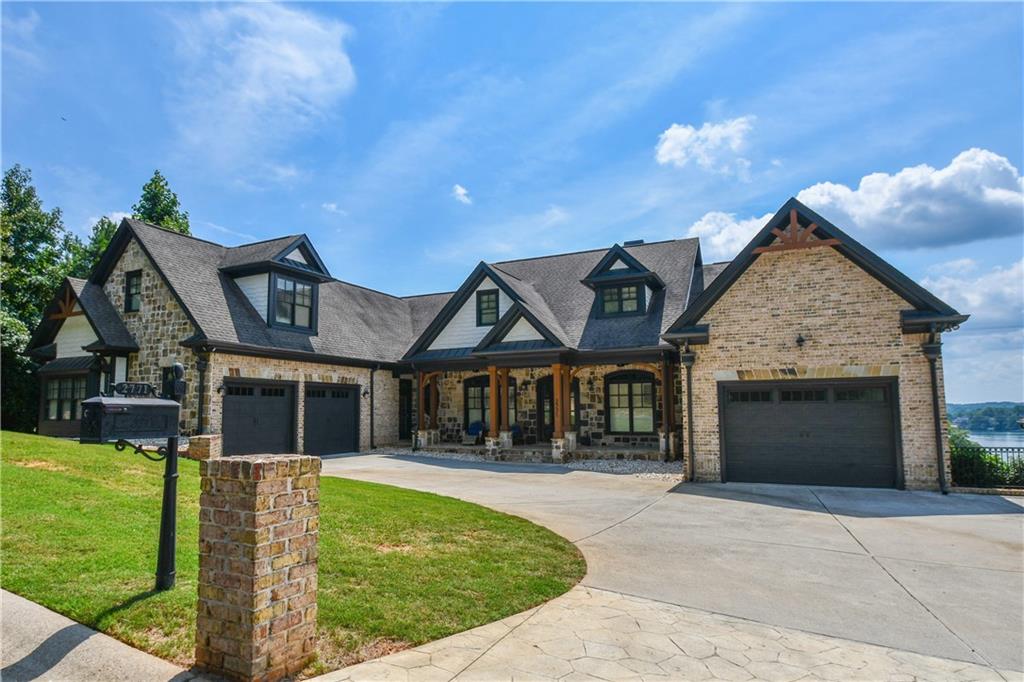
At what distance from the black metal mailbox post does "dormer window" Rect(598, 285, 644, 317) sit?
16983 mm

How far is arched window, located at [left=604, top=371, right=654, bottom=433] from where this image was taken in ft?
66.4

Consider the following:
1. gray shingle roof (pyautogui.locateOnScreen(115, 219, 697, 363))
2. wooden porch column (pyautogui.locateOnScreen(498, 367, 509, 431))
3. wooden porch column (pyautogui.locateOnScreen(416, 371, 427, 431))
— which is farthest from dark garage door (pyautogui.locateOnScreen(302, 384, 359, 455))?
wooden porch column (pyautogui.locateOnScreen(498, 367, 509, 431))

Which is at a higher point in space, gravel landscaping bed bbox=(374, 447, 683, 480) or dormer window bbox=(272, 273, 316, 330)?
dormer window bbox=(272, 273, 316, 330)

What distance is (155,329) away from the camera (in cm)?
1828

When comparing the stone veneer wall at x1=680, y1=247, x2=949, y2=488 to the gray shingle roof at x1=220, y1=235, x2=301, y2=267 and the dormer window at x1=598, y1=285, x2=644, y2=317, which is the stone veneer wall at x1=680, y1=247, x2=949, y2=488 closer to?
the dormer window at x1=598, y1=285, x2=644, y2=317

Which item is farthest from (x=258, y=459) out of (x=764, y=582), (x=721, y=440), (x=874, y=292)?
(x=874, y=292)

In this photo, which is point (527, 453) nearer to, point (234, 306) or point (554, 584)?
point (234, 306)

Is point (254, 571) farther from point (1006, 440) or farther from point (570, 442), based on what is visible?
point (1006, 440)

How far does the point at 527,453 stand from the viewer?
1942 cm

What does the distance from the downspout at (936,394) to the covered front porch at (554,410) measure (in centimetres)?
694

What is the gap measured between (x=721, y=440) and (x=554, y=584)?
9.59 metres

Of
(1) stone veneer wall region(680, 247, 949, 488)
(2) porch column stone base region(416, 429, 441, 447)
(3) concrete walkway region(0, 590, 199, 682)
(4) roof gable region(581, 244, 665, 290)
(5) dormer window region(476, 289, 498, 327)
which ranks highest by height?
(4) roof gable region(581, 244, 665, 290)

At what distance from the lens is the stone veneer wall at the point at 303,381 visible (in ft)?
55.4

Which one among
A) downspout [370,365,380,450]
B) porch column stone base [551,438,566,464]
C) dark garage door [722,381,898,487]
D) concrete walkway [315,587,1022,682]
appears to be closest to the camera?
concrete walkway [315,587,1022,682]
